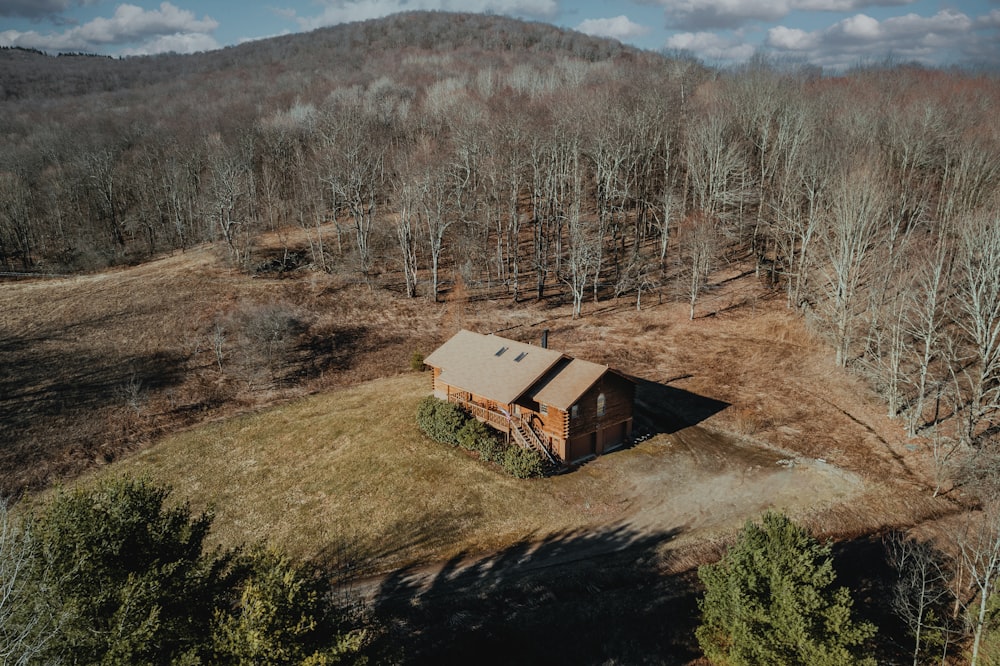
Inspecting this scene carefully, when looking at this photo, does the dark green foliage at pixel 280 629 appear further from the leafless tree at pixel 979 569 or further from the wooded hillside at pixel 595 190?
the wooded hillside at pixel 595 190

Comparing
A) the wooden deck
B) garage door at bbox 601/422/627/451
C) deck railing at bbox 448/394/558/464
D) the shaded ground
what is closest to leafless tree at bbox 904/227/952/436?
the shaded ground

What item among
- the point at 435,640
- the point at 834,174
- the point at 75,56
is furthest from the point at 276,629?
the point at 75,56

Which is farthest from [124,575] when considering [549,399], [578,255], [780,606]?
[578,255]

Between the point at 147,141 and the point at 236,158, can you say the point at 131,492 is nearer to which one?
the point at 236,158

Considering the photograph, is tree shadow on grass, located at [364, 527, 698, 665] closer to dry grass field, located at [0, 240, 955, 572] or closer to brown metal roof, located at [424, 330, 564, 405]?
dry grass field, located at [0, 240, 955, 572]

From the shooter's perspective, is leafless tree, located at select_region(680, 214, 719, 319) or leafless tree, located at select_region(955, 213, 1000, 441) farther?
leafless tree, located at select_region(680, 214, 719, 319)
